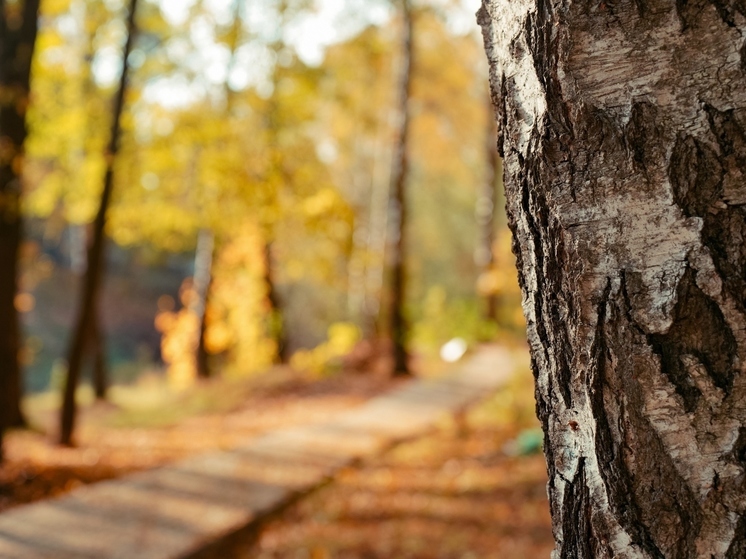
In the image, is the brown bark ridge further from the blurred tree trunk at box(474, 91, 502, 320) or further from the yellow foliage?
the blurred tree trunk at box(474, 91, 502, 320)

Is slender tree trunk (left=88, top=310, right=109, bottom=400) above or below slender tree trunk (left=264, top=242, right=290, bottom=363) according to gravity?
below

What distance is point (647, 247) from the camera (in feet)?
2.90

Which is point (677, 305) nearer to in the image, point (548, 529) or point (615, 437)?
point (615, 437)

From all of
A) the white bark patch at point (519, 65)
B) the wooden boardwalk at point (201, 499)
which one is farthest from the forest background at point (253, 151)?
the white bark patch at point (519, 65)

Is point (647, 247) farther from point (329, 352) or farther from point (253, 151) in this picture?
point (329, 352)

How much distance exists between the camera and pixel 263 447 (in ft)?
24.0

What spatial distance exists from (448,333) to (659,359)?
1504 centimetres

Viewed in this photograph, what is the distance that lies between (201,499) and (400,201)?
6.84 meters

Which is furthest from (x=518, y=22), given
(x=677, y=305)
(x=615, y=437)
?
(x=615, y=437)

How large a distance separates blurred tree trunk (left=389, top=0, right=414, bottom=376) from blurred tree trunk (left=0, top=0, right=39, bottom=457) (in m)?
5.72

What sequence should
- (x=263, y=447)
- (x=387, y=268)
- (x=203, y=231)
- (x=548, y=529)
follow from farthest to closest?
(x=203, y=231) < (x=387, y=268) < (x=263, y=447) < (x=548, y=529)

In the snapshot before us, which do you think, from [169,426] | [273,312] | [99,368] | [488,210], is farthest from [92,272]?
[488,210]

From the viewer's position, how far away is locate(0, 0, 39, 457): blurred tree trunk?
21.3ft

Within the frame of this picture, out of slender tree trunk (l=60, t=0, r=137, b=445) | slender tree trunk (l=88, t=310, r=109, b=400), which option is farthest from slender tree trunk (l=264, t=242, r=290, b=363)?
slender tree trunk (l=60, t=0, r=137, b=445)
